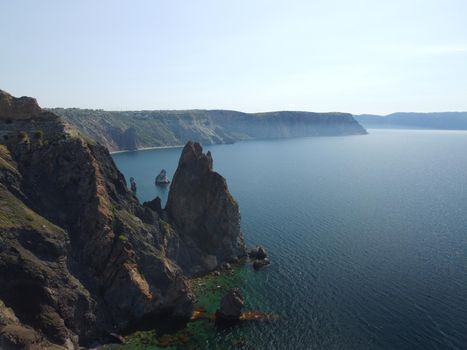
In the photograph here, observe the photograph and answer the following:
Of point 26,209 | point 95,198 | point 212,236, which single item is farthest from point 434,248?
point 26,209

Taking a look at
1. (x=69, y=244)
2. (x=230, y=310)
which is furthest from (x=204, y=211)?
(x=69, y=244)

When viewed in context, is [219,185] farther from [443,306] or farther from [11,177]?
[443,306]

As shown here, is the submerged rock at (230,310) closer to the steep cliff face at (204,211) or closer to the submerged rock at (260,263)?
the submerged rock at (260,263)

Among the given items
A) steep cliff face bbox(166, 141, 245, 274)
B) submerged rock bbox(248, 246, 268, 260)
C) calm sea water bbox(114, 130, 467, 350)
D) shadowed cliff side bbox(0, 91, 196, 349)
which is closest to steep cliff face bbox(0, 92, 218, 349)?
shadowed cliff side bbox(0, 91, 196, 349)

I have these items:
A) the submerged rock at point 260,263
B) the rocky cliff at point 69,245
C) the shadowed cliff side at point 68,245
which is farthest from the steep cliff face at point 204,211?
the shadowed cliff side at point 68,245

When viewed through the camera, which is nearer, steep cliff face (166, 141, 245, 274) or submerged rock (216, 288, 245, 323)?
submerged rock (216, 288, 245, 323)

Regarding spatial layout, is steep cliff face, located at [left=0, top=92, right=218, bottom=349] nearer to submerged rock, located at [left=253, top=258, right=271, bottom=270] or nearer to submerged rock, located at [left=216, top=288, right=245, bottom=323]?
submerged rock, located at [left=216, top=288, right=245, bottom=323]
